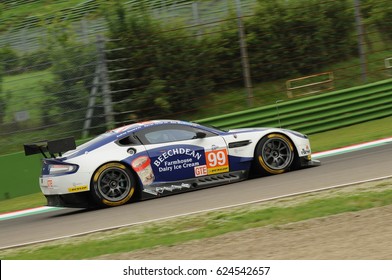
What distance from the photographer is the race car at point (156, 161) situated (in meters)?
10.6

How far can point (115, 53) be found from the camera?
1780 cm

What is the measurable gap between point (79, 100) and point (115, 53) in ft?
6.21

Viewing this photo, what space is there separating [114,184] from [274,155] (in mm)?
2542

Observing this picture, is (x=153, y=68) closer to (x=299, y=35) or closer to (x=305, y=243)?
(x=299, y=35)

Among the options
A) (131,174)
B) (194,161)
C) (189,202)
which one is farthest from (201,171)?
(189,202)

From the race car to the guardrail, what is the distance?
5612mm

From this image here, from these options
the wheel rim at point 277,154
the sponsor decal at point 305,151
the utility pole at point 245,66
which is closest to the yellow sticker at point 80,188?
the wheel rim at point 277,154

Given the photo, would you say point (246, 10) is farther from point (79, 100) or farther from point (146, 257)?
point (146, 257)

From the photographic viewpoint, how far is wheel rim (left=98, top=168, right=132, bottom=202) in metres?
10.6

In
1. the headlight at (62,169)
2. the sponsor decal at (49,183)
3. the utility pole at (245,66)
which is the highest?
the utility pole at (245,66)

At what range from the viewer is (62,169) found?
34.8 feet

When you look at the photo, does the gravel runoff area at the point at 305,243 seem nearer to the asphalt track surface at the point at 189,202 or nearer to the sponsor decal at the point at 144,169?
the asphalt track surface at the point at 189,202

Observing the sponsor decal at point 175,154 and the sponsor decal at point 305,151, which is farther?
the sponsor decal at point 305,151
